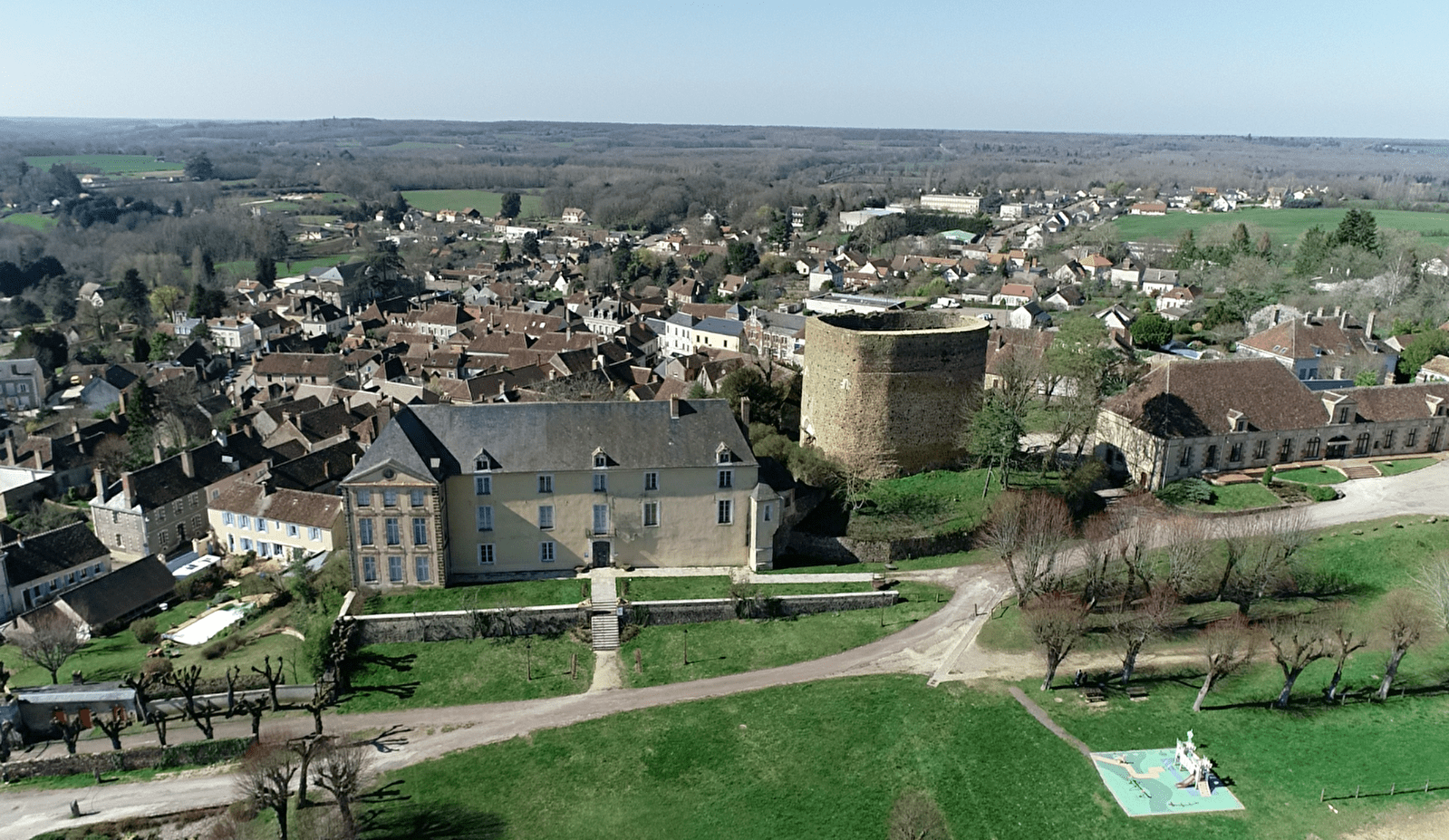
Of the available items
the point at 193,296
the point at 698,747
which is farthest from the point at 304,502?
the point at 193,296

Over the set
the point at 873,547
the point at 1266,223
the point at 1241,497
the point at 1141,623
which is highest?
the point at 1266,223

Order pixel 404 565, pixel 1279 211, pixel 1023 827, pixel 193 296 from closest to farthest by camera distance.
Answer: pixel 1023 827 < pixel 404 565 < pixel 193 296 < pixel 1279 211

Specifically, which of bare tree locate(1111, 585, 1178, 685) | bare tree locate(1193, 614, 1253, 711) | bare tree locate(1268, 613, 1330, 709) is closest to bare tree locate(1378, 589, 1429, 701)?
bare tree locate(1268, 613, 1330, 709)

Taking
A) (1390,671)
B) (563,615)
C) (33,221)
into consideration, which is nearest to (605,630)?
(563,615)

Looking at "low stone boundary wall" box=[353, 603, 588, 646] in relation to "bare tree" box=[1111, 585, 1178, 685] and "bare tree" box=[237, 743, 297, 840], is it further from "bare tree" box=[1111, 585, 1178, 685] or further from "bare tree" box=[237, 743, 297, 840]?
"bare tree" box=[1111, 585, 1178, 685]

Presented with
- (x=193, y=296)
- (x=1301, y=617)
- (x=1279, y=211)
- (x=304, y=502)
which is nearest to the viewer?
(x=1301, y=617)

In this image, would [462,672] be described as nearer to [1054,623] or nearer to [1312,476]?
[1054,623]

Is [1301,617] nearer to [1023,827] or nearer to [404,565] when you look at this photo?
[1023,827]
